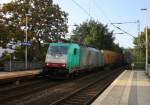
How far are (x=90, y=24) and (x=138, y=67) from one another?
74.5 ft

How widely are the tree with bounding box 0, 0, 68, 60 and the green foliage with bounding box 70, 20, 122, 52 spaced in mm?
19799

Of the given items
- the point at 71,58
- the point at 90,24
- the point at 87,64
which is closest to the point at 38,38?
the point at 87,64

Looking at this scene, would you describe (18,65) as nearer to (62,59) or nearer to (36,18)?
(36,18)

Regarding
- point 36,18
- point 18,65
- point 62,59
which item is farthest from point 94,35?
point 62,59

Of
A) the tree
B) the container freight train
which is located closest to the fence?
the tree

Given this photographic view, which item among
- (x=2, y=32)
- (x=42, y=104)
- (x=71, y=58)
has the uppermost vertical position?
(x=2, y=32)

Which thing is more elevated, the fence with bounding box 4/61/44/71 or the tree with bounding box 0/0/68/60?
the tree with bounding box 0/0/68/60

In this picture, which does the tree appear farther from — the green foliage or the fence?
the green foliage

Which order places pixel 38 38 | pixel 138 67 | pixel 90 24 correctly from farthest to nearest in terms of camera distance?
pixel 90 24
pixel 138 67
pixel 38 38

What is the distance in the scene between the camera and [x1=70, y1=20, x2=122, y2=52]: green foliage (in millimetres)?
75438

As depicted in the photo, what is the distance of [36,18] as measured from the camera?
2053 inches

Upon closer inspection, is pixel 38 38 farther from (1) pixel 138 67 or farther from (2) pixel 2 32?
(1) pixel 138 67

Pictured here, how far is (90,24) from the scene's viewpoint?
3273 inches

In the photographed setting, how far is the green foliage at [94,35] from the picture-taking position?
75.4m
